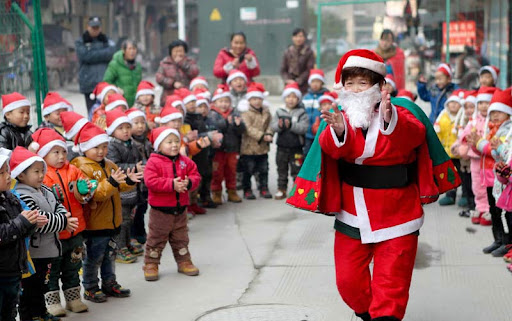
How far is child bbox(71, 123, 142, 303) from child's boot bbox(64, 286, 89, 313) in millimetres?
279

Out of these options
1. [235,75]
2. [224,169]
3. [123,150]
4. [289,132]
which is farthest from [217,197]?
[123,150]

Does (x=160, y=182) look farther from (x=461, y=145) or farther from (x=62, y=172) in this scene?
(x=461, y=145)

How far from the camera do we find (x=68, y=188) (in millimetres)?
6457

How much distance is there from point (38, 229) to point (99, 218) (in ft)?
3.30

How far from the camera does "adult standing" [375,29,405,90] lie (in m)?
13.6

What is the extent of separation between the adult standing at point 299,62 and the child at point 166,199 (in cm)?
597

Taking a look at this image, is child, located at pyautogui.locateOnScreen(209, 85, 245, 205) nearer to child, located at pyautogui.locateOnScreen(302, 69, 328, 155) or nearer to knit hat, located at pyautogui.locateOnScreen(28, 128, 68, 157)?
child, located at pyautogui.locateOnScreen(302, 69, 328, 155)

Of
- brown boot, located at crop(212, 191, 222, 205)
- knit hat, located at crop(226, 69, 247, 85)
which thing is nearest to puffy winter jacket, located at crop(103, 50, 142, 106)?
knit hat, located at crop(226, 69, 247, 85)

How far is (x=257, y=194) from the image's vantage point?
11648mm

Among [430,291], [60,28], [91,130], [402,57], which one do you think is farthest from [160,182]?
[60,28]

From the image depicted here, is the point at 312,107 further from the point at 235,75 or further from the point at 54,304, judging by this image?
the point at 54,304

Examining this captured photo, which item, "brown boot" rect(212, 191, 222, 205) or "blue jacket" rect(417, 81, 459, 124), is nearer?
"brown boot" rect(212, 191, 222, 205)

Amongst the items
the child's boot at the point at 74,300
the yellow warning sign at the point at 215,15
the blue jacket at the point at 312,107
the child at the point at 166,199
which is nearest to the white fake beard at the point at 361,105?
the child at the point at 166,199

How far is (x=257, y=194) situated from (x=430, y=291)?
4.82m
